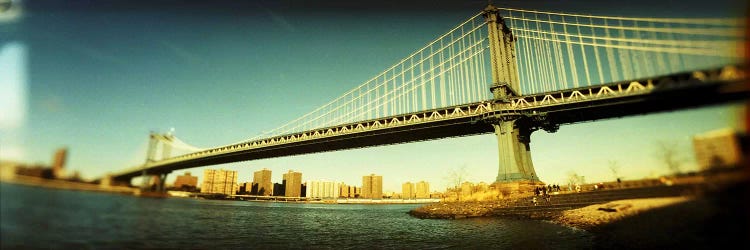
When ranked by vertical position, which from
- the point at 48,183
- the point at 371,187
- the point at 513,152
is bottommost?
the point at 48,183

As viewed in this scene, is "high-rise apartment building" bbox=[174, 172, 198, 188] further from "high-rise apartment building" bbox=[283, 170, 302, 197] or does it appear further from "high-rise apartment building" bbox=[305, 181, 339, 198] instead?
"high-rise apartment building" bbox=[305, 181, 339, 198]

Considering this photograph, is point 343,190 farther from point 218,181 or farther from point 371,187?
point 218,181

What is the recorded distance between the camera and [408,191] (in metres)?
170

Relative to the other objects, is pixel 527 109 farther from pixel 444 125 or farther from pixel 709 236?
pixel 709 236

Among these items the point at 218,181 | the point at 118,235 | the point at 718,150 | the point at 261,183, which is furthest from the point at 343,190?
the point at 718,150

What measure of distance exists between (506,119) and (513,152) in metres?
3.35

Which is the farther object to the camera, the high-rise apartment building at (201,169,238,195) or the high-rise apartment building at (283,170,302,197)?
the high-rise apartment building at (283,170,302,197)

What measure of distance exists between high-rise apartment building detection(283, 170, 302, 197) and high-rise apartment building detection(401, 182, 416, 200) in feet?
182

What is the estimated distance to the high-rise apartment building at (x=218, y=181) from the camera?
3558 inches

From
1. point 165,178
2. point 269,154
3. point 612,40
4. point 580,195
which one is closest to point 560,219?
point 580,195

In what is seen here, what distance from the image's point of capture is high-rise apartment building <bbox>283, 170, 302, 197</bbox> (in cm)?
14125

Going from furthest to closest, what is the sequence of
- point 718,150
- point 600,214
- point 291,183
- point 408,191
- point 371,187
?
point 371,187
point 408,191
point 291,183
point 600,214
point 718,150

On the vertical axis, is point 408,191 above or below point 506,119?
below

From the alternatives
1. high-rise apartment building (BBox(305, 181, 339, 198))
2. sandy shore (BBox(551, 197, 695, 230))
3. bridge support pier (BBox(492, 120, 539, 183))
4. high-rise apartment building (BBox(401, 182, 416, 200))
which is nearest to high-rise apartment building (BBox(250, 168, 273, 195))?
high-rise apartment building (BBox(305, 181, 339, 198))
